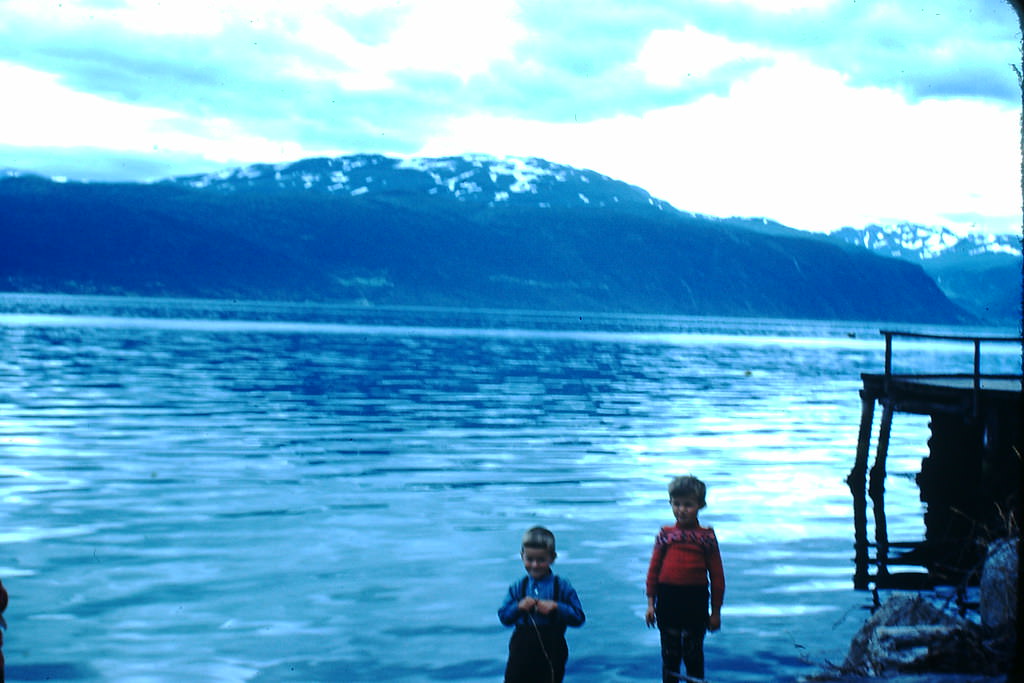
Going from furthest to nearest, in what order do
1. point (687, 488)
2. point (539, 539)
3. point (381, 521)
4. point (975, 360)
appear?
1. point (975, 360)
2. point (381, 521)
3. point (687, 488)
4. point (539, 539)

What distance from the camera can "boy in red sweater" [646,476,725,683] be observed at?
832 centimetres

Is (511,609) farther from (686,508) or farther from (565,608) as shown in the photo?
(686,508)

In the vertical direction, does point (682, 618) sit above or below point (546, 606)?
below

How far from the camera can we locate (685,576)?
8586 mm

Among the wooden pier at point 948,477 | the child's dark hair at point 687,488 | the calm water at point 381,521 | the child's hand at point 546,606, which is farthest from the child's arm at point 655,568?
the wooden pier at point 948,477

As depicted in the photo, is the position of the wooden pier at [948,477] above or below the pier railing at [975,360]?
below

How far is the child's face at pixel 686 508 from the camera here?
8234 mm

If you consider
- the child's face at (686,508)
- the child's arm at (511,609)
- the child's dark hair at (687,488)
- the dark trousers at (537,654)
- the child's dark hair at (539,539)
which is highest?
the child's dark hair at (687,488)

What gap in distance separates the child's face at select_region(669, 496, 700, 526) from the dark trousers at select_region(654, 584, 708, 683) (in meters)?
0.53

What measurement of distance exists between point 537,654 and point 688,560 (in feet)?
4.34

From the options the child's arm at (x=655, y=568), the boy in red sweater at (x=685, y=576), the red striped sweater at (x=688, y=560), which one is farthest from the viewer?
the child's arm at (x=655, y=568)

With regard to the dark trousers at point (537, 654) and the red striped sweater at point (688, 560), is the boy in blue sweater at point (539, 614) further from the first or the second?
the red striped sweater at point (688, 560)

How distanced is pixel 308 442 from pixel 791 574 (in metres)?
15.3

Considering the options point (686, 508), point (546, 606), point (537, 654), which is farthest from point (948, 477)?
point (546, 606)
